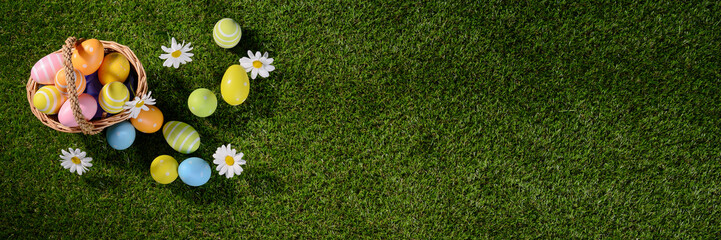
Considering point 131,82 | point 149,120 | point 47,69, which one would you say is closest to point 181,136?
point 149,120

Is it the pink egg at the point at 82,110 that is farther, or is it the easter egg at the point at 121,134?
the easter egg at the point at 121,134

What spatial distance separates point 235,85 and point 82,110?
590 mm

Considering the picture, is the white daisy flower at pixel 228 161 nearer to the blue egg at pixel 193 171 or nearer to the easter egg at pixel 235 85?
the blue egg at pixel 193 171

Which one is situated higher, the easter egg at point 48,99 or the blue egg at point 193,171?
the easter egg at point 48,99

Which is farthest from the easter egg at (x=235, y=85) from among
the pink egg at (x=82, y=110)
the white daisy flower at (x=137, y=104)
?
the pink egg at (x=82, y=110)

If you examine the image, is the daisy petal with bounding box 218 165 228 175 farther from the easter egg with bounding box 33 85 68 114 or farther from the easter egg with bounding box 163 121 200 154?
the easter egg with bounding box 33 85 68 114

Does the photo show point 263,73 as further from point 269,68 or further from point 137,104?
point 137,104

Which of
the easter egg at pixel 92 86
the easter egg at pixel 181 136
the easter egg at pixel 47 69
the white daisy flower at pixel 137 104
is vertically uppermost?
the easter egg at pixel 47 69

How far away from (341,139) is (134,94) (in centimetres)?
94

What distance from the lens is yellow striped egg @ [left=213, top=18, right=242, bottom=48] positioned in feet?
6.29

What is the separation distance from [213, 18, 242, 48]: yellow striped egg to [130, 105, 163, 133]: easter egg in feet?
1.37

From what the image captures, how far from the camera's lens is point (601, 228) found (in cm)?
207

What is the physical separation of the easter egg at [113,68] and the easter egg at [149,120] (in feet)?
0.57

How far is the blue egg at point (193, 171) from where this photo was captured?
1.89m
